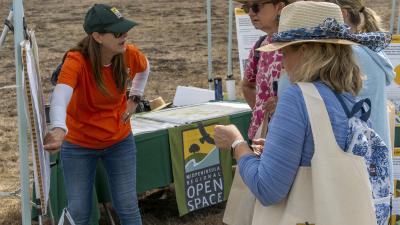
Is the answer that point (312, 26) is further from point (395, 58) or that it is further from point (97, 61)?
point (395, 58)

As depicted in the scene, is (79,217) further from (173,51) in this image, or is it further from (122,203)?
A: (173,51)

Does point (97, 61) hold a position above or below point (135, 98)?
above

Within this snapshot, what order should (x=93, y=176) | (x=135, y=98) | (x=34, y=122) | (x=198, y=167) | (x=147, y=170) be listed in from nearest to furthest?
(x=34, y=122)
(x=93, y=176)
(x=135, y=98)
(x=147, y=170)
(x=198, y=167)

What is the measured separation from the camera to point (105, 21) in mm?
2629

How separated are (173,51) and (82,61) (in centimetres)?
1036

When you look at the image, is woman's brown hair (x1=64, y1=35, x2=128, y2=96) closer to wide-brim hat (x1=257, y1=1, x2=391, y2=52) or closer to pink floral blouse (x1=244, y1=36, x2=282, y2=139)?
pink floral blouse (x1=244, y1=36, x2=282, y2=139)

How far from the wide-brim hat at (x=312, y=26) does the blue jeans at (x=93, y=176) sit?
146 cm

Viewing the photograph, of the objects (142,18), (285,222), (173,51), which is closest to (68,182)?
(285,222)

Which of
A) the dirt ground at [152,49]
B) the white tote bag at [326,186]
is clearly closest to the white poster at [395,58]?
the dirt ground at [152,49]

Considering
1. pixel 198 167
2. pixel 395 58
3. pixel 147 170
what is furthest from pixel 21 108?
pixel 395 58

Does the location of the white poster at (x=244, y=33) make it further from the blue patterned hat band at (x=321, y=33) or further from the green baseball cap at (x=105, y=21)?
the blue patterned hat band at (x=321, y=33)

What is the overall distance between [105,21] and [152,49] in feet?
34.6

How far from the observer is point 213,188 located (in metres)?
4.32

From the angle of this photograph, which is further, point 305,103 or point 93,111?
point 93,111
